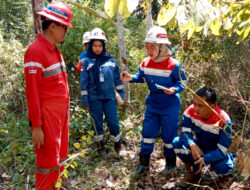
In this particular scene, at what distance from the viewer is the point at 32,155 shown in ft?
11.6

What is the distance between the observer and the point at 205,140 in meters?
3.09

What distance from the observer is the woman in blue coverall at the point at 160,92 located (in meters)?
3.31

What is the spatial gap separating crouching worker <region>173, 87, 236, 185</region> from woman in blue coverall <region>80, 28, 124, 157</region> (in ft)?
4.34

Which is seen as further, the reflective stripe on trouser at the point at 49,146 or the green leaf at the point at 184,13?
the reflective stripe on trouser at the point at 49,146

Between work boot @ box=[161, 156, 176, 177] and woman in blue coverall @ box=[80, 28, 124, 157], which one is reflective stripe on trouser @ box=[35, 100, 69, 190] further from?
work boot @ box=[161, 156, 176, 177]

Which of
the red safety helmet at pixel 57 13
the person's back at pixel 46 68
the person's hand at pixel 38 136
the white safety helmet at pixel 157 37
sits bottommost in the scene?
the person's hand at pixel 38 136

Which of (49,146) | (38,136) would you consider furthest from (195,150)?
(38,136)

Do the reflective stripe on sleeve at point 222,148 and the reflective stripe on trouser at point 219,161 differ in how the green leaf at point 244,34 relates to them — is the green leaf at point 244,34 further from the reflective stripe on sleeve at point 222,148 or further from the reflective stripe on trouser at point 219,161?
the reflective stripe on trouser at point 219,161

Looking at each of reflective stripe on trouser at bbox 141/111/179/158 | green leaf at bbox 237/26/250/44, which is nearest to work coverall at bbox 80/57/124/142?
reflective stripe on trouser at bbox 141/111/179/158

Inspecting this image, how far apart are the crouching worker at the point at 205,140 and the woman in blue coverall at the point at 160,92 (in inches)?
11.2

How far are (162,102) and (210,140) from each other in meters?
0.80

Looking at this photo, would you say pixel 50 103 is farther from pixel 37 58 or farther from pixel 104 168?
pixel 104 168

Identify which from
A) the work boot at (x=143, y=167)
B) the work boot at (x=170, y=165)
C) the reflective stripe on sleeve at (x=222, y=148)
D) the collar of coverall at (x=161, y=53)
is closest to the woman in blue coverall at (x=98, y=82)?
the work boot at (x=143, y=167)

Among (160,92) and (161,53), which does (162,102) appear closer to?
(160,92)
